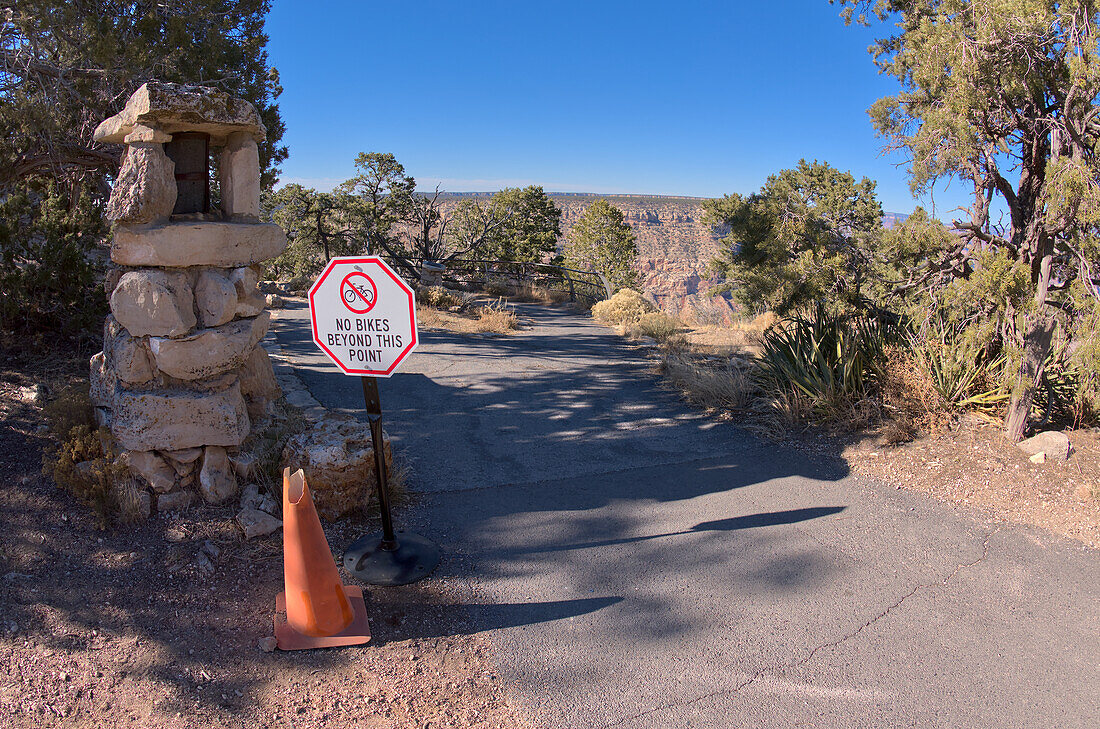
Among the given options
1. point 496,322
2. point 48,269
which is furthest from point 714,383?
point 48,269

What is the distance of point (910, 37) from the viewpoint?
6.08m

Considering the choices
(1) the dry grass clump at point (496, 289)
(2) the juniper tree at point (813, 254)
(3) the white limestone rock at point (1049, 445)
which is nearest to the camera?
(3) the white limestone rock at point (1049, 445)

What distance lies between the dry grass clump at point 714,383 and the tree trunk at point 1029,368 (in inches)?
97.0

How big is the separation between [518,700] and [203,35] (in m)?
8.63

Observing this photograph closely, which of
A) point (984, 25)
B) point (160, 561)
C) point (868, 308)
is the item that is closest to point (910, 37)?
point (984, 25)

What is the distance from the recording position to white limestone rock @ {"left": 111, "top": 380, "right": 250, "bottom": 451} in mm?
4266

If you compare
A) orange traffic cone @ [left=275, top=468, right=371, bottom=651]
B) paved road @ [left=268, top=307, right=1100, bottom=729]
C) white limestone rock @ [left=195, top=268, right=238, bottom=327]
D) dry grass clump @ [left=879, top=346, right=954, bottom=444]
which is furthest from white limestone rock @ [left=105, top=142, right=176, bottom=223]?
dry grass clump @ [left=879, top=346, right=954, bottom=444]

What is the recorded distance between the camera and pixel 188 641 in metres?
3.26

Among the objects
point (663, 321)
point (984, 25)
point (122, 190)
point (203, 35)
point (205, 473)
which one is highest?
point (203, 35)

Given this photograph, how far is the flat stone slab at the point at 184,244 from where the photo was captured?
4.20 meters

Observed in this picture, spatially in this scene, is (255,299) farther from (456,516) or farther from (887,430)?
(887,430)

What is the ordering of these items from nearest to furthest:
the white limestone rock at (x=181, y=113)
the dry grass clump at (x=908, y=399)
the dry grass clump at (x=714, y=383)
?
the white limestone rock at (x=181, y=113), the dry grass clump at (x=908, y=399), the dry grass clump at (x=714, y=383)

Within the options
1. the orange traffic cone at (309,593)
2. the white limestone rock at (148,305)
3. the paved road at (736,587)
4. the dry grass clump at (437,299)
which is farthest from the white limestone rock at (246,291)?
the dry grass clump at (437,299)

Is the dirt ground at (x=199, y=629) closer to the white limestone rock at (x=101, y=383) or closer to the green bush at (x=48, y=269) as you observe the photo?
the white limestone rock at (x=101, y=383)
